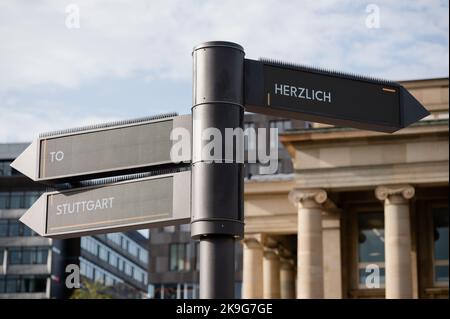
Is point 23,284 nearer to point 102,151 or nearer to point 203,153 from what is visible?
point 102,151

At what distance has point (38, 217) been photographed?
29.4 ft

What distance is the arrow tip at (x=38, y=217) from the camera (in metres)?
8.91

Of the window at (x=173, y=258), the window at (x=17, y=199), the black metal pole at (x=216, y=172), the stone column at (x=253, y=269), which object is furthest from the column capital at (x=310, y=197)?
the window at (x=173, y=258)

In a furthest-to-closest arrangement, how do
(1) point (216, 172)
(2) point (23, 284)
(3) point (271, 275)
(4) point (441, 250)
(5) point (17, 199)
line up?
(5) point (17, 199) → (2) point (23, 284) → (3) point (271, 275) → (4) point (441, 250) → (1) point (216, 172)

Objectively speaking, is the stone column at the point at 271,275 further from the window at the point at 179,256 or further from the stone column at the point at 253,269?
the window at the point at 179,256

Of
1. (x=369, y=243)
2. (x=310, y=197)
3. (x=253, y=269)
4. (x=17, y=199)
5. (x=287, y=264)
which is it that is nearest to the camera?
(x=310, y=197)

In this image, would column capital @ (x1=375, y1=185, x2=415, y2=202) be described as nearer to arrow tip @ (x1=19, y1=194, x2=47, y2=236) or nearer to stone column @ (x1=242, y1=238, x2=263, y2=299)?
stone column @ (x1=242, y1=238, x2=263, y2=299)

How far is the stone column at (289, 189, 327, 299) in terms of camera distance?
167ft

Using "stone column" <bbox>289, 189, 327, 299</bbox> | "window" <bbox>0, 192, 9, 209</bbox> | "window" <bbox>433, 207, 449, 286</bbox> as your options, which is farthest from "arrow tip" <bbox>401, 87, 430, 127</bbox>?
"window" <bbox>0, 192, 9, 209</bbox>

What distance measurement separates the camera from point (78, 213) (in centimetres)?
872

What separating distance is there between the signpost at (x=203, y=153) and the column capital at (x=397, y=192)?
142 ft

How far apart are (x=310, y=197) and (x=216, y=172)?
4557 cm

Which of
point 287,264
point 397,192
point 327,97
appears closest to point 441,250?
point 397,192
